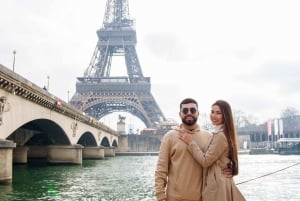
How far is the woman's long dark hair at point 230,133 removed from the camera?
5.00 metres

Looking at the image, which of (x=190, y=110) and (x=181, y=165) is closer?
(x=181, y=165)

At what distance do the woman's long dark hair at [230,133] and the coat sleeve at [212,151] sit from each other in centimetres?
11

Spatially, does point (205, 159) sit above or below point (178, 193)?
above

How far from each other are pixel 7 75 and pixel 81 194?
7967 millimetres

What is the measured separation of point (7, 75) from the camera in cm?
2141

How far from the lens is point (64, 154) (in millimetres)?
41781

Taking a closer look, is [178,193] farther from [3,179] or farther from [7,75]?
[7,75]

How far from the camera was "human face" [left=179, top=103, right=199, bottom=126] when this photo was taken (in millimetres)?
5215

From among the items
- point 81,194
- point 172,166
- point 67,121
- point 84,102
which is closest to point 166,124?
point 84,102

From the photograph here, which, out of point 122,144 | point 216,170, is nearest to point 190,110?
point 216,170

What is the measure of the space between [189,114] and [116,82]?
101 metres

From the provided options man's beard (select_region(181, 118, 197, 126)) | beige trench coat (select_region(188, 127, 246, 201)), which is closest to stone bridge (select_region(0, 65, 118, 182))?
man's beard (select_region(181, 118, 197, 126))

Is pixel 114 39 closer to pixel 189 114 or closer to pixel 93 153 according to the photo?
pixel 93 153

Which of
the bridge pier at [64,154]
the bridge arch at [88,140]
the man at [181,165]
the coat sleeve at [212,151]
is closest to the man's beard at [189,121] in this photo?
the man at [181,165]
